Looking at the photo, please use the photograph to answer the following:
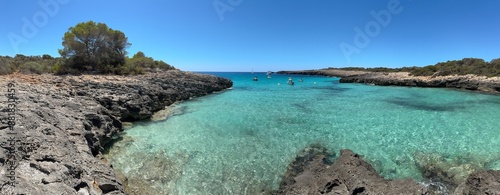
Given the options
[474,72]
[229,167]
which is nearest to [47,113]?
[229,167]

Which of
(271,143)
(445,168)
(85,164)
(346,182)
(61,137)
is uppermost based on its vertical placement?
(61,137)

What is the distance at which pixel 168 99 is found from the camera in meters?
27.7

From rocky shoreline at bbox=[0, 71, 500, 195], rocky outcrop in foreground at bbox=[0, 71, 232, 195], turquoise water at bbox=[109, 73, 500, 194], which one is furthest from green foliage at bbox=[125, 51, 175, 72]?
rocky shoreline at bbox=[0, 71, 500, 195]

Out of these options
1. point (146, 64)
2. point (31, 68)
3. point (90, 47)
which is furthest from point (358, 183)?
point (146, 64)

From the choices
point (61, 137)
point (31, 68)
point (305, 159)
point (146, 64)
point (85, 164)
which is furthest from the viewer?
point (146, 64)

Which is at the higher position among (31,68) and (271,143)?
(31,68)

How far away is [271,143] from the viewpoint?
13.8 metres

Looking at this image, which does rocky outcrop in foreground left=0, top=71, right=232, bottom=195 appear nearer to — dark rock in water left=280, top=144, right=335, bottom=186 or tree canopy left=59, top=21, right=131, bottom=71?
dark rock in water left=280, top=144, right=335, bottom=186

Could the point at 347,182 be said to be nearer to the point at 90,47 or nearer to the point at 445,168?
the point at 445,168

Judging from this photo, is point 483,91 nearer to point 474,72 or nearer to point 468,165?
point 474,72

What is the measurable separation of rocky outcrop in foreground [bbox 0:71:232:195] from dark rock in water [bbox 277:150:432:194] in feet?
18.1

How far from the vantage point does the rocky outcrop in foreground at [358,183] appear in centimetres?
692

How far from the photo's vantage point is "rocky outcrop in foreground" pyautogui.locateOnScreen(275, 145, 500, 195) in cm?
692

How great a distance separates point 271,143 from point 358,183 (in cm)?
660
